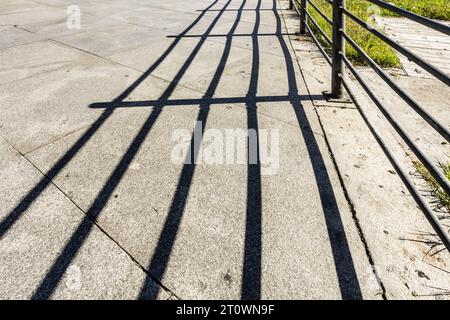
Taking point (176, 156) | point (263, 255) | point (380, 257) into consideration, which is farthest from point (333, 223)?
point (176, 156)

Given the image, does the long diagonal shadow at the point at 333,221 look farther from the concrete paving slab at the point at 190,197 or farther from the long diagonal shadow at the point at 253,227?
the long diagonal shadow at the point at 253,227

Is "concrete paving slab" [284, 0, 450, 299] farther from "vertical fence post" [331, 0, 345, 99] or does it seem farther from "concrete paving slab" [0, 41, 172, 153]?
"concrete paving slab" [0, 41, 172, 153]

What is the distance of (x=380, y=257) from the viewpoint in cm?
179

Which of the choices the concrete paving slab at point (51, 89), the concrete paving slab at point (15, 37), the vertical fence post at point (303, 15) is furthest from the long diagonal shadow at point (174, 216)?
the concrete paving slab at point (15, 37)

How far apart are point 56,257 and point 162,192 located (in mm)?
799

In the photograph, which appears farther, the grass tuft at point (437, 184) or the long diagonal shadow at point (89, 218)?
the grass tuft at point (437, 184)

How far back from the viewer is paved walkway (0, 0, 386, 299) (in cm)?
170

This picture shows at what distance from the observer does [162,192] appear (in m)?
2.32

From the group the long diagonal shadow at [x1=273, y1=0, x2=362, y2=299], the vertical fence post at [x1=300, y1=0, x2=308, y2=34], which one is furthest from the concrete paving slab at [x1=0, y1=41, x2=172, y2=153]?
the vertical fence post at [x1=300, y1=0, x2=308, y2=34]

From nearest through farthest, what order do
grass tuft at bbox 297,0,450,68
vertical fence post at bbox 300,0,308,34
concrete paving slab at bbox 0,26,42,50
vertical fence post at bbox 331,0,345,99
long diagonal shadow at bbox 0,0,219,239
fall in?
long diagonal shadow at bbox 0,0,219,239
vertical fence post at bbox 331,0,345,99
grass tuft at bbox 297,0,450,68
concrete paving slab at bbox 0,26,42,50
vertical fence post at bbox 300,0,308,34

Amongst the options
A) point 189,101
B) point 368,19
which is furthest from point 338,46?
point 368,19

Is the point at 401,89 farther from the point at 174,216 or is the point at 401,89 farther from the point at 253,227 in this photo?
the point at 174,216

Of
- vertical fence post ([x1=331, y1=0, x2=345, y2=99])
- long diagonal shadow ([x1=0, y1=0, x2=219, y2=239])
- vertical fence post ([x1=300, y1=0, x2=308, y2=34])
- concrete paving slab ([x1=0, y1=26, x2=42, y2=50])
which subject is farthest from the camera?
vertical fence post ([x1=300, y1=0, x2=308, y2=34])

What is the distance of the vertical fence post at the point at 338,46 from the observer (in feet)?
11.1
